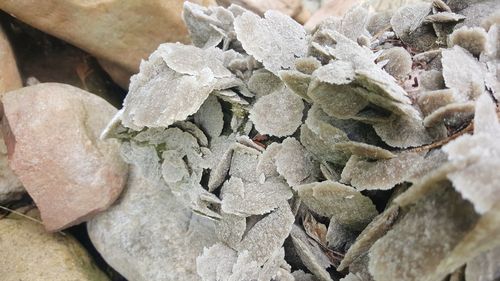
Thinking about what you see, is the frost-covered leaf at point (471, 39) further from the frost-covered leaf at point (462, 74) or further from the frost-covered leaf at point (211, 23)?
the frost-covered leaf at point (211, 23)

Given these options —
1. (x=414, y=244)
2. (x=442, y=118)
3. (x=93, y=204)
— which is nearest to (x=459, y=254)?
(x=414, y=244)

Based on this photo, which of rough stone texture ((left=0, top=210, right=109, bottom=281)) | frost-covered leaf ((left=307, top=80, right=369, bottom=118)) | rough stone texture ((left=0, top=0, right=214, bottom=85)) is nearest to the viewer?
frost-covered leaf ((left=307, top=80, right=369, bottom=118))

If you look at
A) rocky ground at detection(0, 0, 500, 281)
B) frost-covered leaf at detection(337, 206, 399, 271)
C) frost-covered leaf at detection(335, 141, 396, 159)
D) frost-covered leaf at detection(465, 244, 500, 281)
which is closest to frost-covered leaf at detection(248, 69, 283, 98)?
rocky ground at detection(0, 0, 500, 281)

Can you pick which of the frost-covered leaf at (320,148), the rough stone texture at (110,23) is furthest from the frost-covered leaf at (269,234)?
the rough stone texture at (110,23)

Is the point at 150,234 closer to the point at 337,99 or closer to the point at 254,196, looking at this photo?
the point at 254,196

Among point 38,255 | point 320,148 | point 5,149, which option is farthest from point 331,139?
point 5,149

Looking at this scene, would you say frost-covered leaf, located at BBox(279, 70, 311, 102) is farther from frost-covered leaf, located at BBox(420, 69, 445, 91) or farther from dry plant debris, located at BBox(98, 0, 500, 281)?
frost-covered leaf, located at BBox(420, 69, 445, 91)
